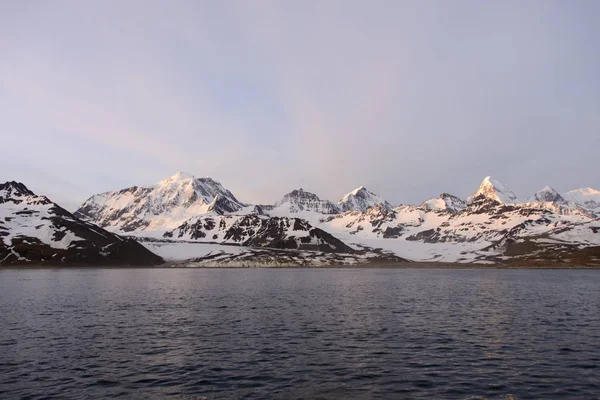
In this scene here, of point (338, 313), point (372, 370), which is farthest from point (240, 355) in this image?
point (338, 313)

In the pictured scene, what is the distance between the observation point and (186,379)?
39.4 meters

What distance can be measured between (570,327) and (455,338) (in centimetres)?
2114

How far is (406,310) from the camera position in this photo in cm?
8512

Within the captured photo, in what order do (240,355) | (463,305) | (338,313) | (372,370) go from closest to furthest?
1. (372,370)
2. (240,355)
3. (338,313)
4. (463,305)

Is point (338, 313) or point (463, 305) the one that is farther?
point (463, 305)

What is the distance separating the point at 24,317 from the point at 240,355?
48.4m

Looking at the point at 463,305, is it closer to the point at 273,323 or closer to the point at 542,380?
the point at 273,323

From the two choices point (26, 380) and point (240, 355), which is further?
point (240, 355)

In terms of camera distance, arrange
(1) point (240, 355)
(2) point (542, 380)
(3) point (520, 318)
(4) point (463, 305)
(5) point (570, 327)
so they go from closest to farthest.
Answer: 1. (2) point (542, 380)
2. (1) point (240, 355)
3. (5) point (570, 327)
4. (3) point (520, 318)
5. (4) point (463, 305)

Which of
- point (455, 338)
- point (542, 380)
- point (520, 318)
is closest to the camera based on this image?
point (542, 380)

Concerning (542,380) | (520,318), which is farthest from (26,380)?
(520,318)

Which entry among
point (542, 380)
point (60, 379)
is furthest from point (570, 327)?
point (60, 379)

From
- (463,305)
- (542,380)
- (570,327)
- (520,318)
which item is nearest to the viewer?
(542,380)

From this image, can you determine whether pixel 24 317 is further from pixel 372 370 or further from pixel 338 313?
pixel 372 370
